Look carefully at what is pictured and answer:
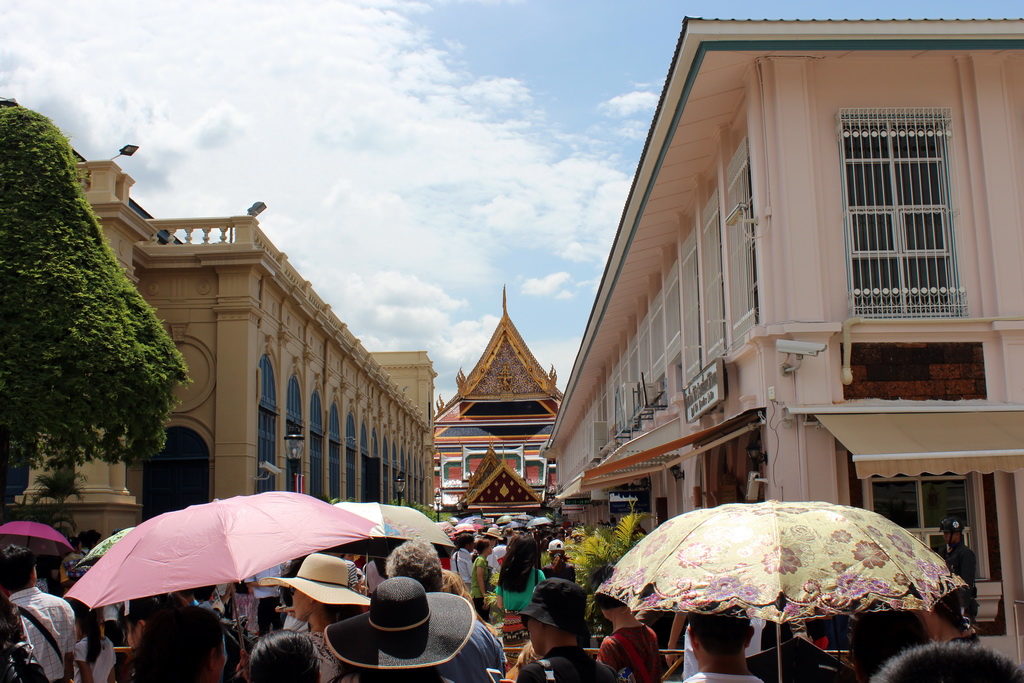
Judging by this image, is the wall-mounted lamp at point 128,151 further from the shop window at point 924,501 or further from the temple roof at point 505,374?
the temple roof at point 505,374

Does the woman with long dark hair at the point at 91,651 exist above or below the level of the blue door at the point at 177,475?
below

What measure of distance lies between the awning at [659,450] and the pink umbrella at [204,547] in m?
5.94

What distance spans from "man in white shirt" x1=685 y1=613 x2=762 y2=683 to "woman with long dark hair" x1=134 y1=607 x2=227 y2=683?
1.69 meters

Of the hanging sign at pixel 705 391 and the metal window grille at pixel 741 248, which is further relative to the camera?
the hanging sign at pixel 705 391

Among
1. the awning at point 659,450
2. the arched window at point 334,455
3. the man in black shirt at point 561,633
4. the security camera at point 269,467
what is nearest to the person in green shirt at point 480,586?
the awning at point 659,450

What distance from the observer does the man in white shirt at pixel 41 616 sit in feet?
18.8

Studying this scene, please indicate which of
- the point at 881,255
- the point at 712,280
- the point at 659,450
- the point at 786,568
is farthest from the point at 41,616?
the point at 712,280

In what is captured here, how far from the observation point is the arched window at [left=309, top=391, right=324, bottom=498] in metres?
34.5

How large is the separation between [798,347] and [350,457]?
3342 cm

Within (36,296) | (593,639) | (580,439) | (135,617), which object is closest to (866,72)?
(593,639)

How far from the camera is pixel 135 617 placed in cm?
590

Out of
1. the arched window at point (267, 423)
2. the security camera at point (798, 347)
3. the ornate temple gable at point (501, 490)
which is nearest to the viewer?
the security camera at point (798, 347)

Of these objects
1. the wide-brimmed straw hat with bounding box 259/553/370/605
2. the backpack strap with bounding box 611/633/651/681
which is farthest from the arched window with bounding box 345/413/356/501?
the backpack strap with bounding box 611/633/651/681

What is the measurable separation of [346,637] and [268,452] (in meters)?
26.5
